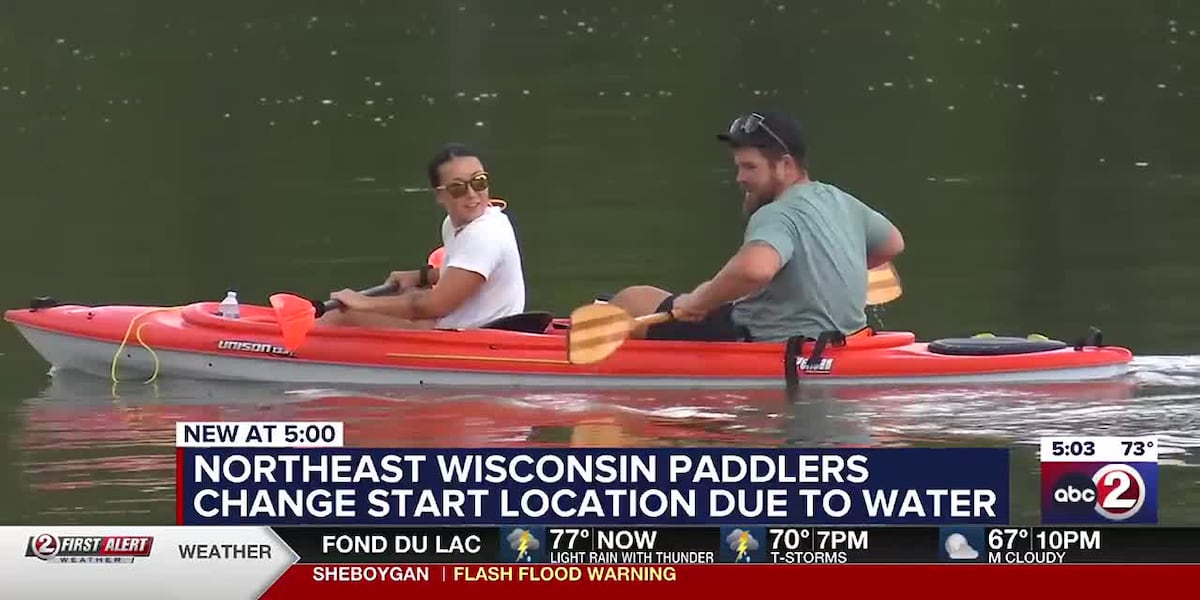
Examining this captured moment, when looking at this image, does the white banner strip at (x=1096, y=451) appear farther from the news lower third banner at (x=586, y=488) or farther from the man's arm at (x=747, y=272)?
the man's arm at (x=747, y=272)

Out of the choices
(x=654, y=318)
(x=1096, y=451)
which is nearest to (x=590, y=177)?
(x=654, y=318)

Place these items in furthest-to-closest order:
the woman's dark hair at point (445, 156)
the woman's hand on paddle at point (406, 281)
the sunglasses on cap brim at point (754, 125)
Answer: the woman's hand on paddle at point (406, 281)
the woman's dark hair at point (445, 156)
the sunglasses on cap brim at point (754, 125)

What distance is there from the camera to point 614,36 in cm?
3288

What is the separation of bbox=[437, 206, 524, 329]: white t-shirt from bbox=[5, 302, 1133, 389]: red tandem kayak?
126 millimetres

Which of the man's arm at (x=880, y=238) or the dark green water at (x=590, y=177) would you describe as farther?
the man's arm at (x=880, y=238)

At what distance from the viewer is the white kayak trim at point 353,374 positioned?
40.0 feet

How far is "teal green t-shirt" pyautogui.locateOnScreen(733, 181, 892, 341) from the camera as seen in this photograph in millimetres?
11969

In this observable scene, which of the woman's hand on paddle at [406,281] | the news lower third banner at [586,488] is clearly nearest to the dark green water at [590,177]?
the woman's hand on paddle at [406,281]

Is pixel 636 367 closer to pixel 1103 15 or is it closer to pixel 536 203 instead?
pixel 536 203

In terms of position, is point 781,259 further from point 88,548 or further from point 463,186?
point 88,548

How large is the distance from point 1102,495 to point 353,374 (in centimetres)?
508

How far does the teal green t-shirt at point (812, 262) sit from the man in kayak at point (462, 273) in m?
1.22

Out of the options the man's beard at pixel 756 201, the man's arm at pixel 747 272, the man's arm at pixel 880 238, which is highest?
the man's beard at pixel 756 201

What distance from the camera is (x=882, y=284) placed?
42.6 ft
